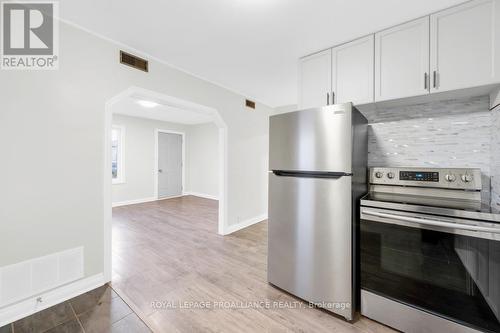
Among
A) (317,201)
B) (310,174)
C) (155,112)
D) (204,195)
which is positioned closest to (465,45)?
(310,174)

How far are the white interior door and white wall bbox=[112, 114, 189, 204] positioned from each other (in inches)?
9.7

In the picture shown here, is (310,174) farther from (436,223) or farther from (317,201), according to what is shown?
(436,223)

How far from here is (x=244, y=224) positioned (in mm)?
3980

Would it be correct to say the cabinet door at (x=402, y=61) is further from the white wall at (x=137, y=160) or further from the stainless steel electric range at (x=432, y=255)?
the white wall at (x=137, y=160)

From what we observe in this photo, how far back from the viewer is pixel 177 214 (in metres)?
4.93

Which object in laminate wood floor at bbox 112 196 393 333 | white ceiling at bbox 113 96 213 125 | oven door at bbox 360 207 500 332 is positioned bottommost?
laminate wood floor at bbox 112 196 393 333

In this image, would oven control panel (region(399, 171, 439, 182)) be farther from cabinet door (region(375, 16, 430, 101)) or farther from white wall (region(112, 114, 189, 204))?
white wall (region(112, 114, 189, 204))

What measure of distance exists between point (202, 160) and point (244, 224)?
3.91 m

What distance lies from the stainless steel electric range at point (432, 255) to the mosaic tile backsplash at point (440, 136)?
210 millimetres

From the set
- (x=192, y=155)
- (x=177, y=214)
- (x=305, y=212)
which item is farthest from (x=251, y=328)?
(x=192, y=155)

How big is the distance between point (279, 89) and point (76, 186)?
10.1 feet

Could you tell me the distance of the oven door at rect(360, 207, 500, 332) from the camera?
1.26 m

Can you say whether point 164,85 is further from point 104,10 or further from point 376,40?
point 376,40

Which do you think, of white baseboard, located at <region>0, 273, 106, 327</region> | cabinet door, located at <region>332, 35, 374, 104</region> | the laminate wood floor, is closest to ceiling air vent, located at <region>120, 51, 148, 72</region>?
cabinet door, located at <region>332, 35, 374, 104</region>
